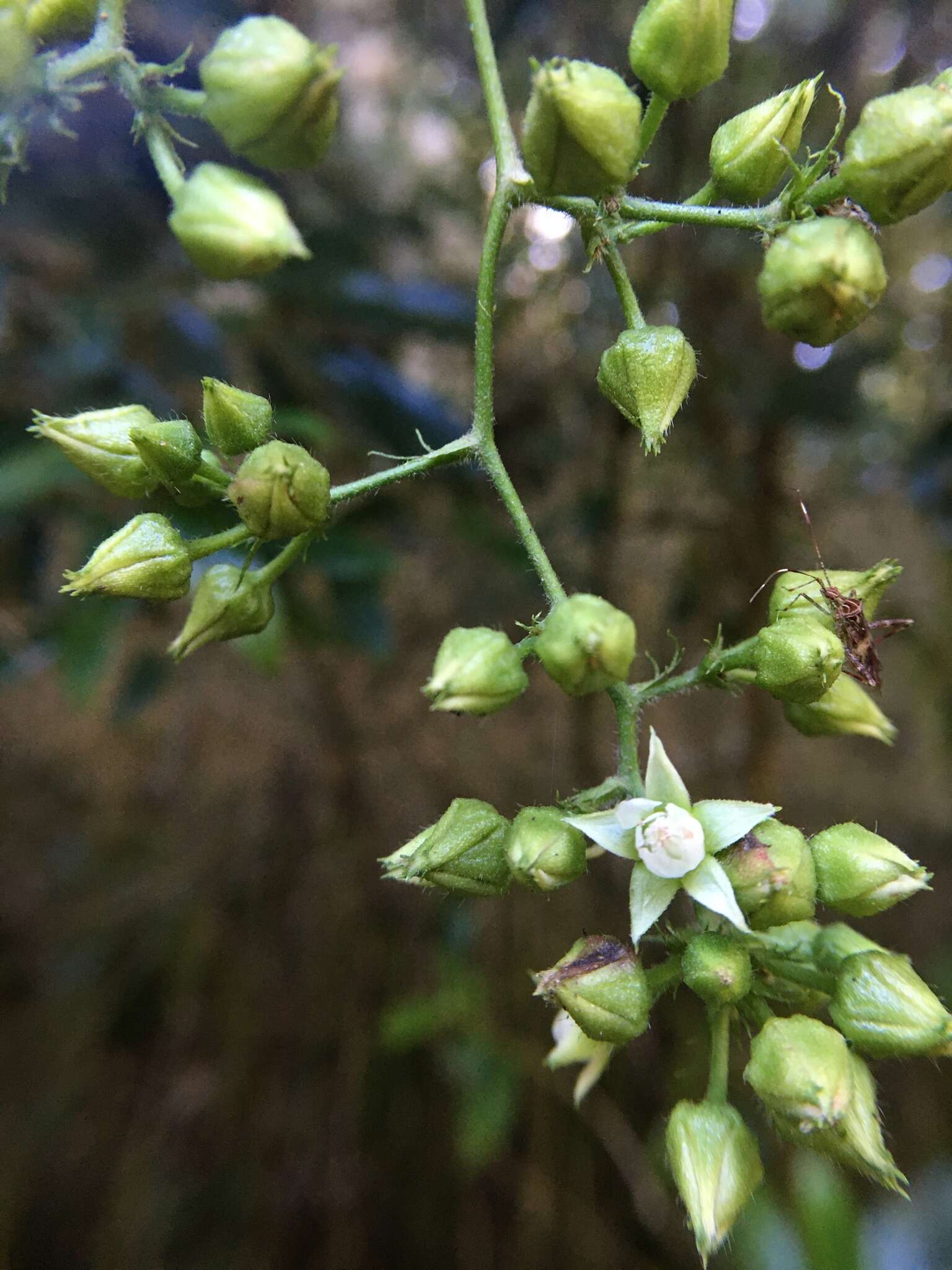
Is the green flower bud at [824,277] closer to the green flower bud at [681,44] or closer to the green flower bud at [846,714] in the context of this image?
the green flower bud at [681,44]

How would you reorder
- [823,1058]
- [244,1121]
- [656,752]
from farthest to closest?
[244,1121] < [656,752] < [823,1058]

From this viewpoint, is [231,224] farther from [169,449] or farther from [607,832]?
[607,832]

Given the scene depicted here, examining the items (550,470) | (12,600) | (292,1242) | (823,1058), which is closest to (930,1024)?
(823,1058)

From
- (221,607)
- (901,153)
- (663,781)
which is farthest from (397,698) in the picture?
(901,153)

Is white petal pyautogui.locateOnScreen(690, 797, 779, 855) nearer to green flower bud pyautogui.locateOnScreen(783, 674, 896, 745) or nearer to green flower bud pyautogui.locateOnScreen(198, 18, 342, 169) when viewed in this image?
green flower bud pyautogui.locateOnScreen(783, 674, 896, 745)

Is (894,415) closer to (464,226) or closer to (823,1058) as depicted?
(464,226)

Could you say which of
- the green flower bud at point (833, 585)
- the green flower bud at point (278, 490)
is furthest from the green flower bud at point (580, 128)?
the green flower bud at point (833, 585)
